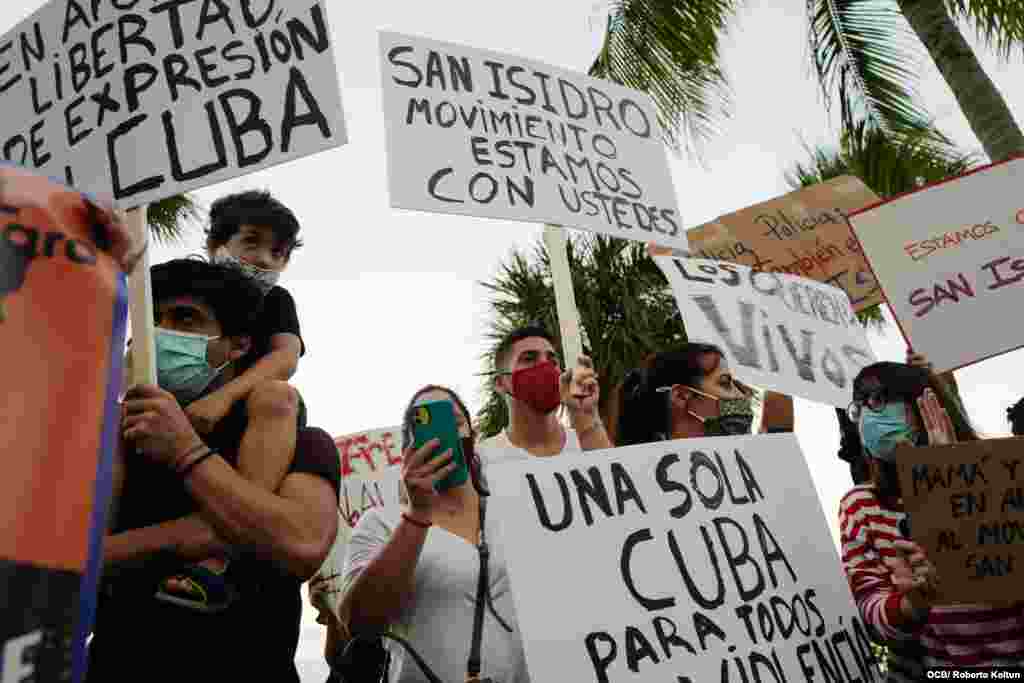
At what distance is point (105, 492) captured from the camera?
31.0 inches

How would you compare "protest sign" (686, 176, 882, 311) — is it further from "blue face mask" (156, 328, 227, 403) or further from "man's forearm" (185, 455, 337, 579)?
"man's forearm" (185, 455, 337, 579)

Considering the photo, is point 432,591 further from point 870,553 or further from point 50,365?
point 50,365

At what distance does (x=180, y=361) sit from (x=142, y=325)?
137 millimetres

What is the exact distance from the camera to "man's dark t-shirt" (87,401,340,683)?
1603mm

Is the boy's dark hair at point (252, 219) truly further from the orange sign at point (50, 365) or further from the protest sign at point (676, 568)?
the orange sign at point (50, 365)

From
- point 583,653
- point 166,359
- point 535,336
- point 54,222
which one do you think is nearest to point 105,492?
point 54,222

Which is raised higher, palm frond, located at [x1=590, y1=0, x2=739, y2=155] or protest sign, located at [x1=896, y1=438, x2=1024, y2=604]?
→ palm frond, located at [x1=590, y1=0, x2=739, y2=155]

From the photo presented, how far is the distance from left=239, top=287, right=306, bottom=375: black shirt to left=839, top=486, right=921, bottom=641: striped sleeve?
1.68 meters

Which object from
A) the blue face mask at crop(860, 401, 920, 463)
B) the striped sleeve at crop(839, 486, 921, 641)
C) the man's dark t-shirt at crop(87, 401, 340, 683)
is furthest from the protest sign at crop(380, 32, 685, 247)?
the man's dark t-shirt at crop(87, 401, 340, 683)

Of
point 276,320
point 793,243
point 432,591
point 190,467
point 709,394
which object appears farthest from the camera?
point 793,243

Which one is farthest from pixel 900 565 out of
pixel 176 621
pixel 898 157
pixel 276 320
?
pixel 898 157

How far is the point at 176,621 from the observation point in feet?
5.35

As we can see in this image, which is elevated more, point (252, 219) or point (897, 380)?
point (252, 219)

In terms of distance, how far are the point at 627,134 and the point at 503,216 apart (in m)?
0.82
